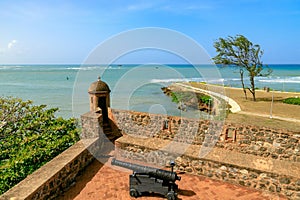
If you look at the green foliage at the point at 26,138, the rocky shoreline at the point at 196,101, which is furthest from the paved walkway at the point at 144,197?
the rocky shoreline at the point at 196,101

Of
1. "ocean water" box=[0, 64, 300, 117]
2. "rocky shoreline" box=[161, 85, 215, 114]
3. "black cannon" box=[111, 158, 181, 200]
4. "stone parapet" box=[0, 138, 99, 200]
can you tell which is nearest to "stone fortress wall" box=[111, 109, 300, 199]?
"stone parapet" box=[0, 138, 99, 200]

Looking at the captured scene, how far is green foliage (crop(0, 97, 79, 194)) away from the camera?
223 inches

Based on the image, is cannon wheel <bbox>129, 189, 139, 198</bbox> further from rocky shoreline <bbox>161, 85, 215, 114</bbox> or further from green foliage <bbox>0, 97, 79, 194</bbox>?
rocky shoreline <bbox>161, 85, 215, 114</bbox>

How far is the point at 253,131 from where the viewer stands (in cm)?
616

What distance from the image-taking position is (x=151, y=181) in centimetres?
474

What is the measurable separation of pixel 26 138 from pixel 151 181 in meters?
4.90

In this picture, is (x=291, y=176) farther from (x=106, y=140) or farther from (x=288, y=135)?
(x=106, y=140)

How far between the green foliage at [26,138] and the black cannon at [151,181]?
9.42 ft

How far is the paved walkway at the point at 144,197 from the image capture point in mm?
4836

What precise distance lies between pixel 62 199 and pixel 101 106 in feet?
13.4

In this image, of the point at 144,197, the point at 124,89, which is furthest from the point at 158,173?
the point at 124,89


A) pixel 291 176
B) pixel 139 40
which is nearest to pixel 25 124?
pixel 139 40

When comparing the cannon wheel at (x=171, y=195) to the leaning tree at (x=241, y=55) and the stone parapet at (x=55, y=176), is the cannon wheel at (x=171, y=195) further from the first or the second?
the leaning tree at (x=241, y=55)

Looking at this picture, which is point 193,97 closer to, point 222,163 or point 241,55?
point 241,55
